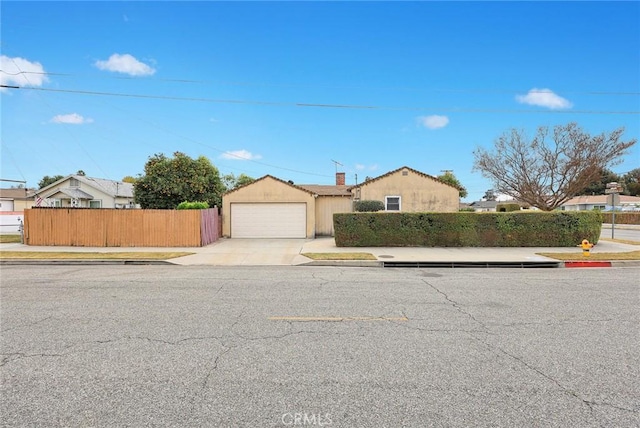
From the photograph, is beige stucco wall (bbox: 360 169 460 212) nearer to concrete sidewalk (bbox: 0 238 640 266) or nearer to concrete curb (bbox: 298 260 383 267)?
concrete sidewalk (bbox: 0 238 640 266)

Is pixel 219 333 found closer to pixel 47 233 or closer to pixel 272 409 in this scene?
pixel 272 409

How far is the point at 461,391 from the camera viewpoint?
10.7 ft

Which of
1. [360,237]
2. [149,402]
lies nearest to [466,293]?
[149,402]

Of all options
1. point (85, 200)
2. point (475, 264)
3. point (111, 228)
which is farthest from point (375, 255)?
point (85, 200)

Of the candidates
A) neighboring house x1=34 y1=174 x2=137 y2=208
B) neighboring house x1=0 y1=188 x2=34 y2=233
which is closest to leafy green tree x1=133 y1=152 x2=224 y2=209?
neighboring house x1=34 y1=174 x2=137 y2=208

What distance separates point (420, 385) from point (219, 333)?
268 cm

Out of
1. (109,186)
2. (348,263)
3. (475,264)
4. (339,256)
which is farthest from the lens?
(109,186)

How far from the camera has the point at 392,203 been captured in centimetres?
2409

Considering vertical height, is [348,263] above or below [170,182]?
below

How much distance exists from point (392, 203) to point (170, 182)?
53.0ft

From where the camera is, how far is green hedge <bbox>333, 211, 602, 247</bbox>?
16.6 meters

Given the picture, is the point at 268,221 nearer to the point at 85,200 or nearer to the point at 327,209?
the point at 327,209

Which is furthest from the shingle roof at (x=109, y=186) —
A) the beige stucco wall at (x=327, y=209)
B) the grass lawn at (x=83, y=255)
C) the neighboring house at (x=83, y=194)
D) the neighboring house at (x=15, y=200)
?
the beige stucco wall at (x=327, y=209)

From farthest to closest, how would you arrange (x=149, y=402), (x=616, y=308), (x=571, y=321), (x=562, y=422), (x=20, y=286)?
(x=20, y=286), (x=616, y=308), (x=571, y=321), (x=149, y=402), (x=562, y=422)
